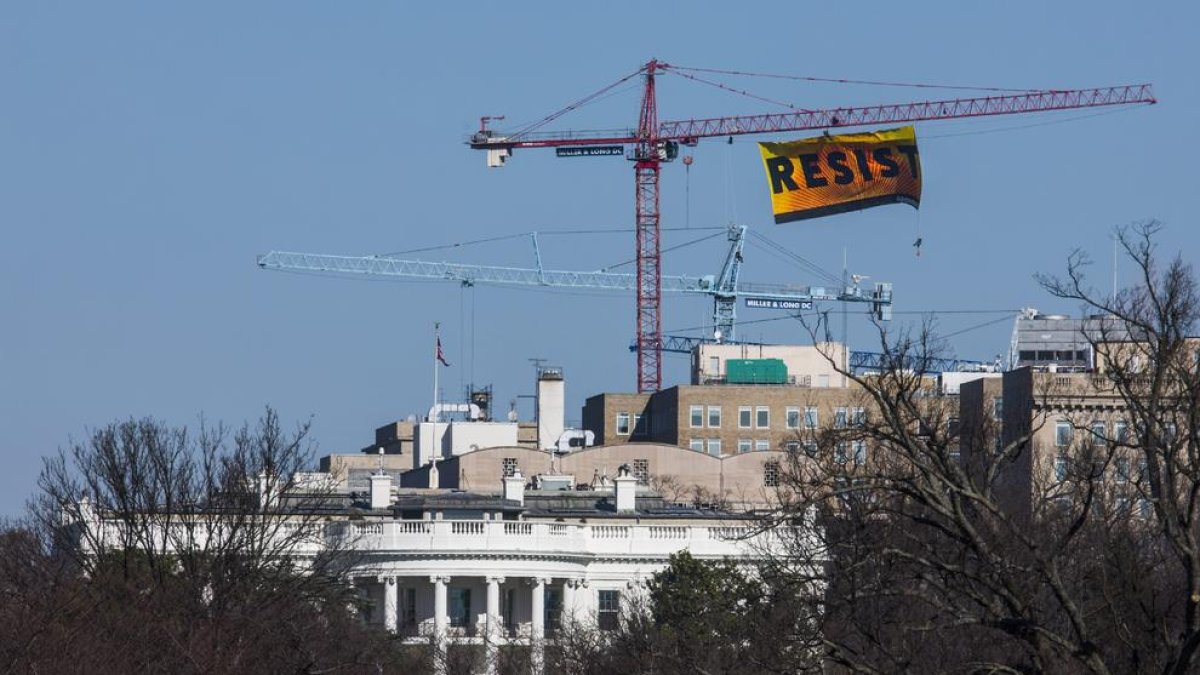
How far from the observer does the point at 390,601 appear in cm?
12725

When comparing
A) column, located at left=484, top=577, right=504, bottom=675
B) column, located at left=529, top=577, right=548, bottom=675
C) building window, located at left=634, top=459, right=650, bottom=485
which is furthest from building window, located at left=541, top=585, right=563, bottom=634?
building window, located at left=634, top=459, right=650, bottom=485

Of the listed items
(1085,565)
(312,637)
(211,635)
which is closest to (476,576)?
(312,637)

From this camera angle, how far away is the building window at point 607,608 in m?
119

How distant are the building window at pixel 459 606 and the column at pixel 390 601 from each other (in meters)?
3.09

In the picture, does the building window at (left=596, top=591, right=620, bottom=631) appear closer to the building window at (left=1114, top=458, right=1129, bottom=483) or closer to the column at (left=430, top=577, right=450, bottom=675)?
the column at (left=430, top=577, right=450, bottom=675)

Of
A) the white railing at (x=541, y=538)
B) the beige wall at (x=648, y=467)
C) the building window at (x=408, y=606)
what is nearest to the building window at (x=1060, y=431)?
the beige wall at (x=648, y=467)

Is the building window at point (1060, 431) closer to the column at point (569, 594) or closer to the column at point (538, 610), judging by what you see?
the column at point (569, 594)

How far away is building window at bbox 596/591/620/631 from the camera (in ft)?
390

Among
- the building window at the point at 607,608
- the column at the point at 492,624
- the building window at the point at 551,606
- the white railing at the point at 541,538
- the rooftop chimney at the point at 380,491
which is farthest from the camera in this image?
the rooftop chimney at the point at 380,491

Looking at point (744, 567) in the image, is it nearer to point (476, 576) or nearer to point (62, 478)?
point (476, 576)

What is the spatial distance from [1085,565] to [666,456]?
11809cm

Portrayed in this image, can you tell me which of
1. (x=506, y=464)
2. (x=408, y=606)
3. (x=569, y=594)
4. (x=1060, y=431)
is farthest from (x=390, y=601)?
(x=506, y=464)

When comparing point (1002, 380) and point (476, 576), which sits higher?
point (1002, 380)

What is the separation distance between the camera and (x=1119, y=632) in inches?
1804
